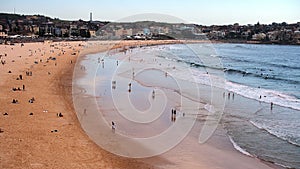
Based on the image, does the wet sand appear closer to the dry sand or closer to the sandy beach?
the sandy beach

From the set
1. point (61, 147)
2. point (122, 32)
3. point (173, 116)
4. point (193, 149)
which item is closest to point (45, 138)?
point (61, 147)

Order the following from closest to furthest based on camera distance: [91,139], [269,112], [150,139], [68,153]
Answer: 1. [68,153]
2. [91,139]
3. [150,139]
4. [269,112]

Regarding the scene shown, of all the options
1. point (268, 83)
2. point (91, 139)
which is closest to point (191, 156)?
point (91, 139)

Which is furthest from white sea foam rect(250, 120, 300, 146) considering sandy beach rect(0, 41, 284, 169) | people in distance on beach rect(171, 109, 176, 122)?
people in distance on beach rect(171, 109, 176, 122)

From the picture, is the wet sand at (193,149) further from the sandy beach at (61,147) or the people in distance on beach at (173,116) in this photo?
the people in distance on beach at (173,116)

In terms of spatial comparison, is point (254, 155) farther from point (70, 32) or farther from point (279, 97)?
point (70, 32)

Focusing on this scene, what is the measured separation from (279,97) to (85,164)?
20.2 meters

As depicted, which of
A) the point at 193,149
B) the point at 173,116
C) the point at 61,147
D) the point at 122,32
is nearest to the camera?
the point at 61,147

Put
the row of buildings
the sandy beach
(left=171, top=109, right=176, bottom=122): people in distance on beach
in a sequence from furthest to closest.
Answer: the row of buildings
(left=171, top=109, right=176, bottom=122): people in distance on beach
the sandy beach

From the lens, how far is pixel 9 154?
11.1m

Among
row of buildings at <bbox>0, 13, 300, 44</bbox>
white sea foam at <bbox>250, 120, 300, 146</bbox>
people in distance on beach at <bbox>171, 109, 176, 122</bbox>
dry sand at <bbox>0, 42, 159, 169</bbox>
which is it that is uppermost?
row of buildings at <bbox>0, 13, 300, 44</bbox>

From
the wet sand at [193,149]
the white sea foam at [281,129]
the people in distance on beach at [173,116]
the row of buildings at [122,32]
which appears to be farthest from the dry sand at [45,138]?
the row of buildings at [122,32]

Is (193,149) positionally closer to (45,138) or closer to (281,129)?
(45,138)

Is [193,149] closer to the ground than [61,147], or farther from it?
closer to the ground
